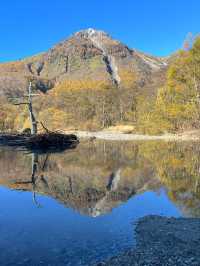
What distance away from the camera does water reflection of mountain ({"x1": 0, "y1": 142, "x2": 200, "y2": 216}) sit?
55.5ft

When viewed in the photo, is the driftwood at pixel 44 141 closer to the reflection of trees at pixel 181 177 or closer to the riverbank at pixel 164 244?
the reflection of trees at pixel 181 177

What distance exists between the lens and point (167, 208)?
1530cm

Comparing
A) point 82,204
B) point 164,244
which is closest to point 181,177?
point 82,204

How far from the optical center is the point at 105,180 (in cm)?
2302

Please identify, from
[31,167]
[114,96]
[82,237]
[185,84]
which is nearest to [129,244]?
[82,237]

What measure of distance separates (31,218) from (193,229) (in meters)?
5.94

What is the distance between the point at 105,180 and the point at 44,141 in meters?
25.0

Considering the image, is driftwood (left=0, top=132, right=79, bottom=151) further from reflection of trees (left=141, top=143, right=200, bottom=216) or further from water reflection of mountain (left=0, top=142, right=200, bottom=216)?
reflection of trees (left=141, top=143, right=200, bottom=216)

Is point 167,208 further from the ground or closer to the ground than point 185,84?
closer to the ground

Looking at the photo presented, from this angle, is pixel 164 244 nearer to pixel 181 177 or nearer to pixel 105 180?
pixel 105 180

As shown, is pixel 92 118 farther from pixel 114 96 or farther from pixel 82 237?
pixel 82 237

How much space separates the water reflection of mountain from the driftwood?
550 inches

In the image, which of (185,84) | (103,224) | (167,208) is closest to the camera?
(103,224)

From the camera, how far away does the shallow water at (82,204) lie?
1034 cm
